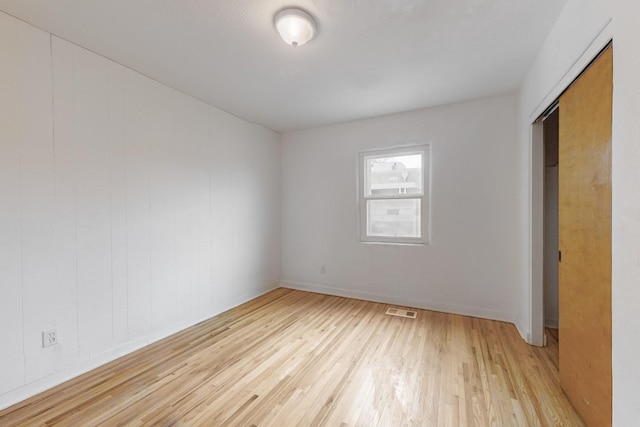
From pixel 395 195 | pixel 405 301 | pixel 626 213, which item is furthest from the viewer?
pixel 395 195

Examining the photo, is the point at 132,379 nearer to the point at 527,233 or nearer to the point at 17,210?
the point at 17,210

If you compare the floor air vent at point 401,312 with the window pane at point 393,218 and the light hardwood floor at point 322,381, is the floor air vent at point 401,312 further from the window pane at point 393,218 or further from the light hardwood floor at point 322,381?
the window pane at point 393,218

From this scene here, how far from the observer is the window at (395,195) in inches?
141

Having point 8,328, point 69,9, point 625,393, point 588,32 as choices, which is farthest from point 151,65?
point 625,393

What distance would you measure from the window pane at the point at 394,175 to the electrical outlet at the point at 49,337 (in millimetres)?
3643

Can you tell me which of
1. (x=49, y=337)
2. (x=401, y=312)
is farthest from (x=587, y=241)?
(x=49, y=337)

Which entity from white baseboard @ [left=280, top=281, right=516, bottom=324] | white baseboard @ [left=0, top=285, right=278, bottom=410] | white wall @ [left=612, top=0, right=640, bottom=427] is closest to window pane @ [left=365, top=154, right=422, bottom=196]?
white baseboard @ [left=280, top=281, right=516, bottom=324]

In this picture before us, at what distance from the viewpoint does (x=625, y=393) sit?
106 cm

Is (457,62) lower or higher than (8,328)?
higher

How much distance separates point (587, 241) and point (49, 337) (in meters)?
3.75

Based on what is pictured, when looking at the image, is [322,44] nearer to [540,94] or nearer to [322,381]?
[540,94]

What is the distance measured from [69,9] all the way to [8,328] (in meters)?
2.21

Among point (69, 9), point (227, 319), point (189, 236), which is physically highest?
point (69, 9)

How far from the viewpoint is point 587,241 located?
154 cm
